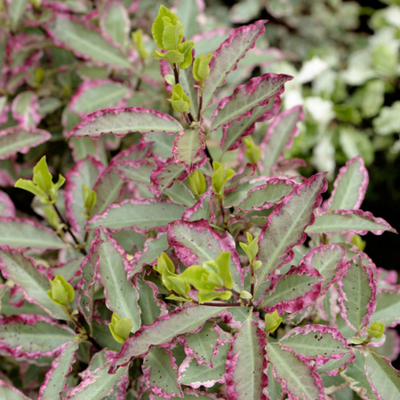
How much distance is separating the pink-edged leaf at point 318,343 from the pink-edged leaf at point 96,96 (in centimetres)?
72

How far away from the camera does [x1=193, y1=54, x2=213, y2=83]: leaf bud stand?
0.62 m

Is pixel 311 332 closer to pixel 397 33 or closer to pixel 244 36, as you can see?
pixel 244 36

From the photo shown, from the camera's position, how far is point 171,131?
65cm

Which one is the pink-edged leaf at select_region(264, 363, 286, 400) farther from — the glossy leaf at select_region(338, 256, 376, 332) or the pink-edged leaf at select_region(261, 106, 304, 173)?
the pink-edged leaf at select_region(261, 106, 304, 173)

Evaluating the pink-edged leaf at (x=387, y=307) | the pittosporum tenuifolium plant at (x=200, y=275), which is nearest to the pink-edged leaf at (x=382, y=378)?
the pittosporum tenuifolium plant at (x=200, y=275)

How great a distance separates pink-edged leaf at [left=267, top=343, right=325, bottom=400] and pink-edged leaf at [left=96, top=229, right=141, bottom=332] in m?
0.22

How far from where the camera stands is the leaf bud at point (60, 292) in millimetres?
641

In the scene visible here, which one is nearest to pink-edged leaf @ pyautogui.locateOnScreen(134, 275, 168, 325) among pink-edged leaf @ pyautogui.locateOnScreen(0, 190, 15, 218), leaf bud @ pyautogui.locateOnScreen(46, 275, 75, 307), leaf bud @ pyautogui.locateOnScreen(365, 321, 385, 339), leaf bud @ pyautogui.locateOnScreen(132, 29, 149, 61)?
leaf bud @ pyautogui.locateOnScreen(46, 275, 75, 307)

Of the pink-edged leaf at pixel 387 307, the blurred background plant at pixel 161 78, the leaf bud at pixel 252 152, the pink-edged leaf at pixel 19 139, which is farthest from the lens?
the blurred background plant at pixel 161 78

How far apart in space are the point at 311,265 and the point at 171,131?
295 millimetres

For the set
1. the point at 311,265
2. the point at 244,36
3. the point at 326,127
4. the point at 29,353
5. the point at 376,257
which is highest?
the point at 244,36

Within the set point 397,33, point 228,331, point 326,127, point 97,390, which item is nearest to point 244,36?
point 228,331

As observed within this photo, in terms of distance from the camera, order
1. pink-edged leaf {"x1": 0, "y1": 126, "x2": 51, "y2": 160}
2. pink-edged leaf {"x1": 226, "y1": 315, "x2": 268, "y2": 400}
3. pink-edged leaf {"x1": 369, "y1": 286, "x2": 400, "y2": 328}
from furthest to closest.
Answer: pink-edged leaf {"x1": 0, "y1": 126, "x2": 51, "y2": 160}, pink-edged leaf {"x1": 369, "y1": 286, "x2": 400, "y2": 328}, pink-edged leaf {"x1": 226, "y1": 315, "x2": 268, "y2": 400}

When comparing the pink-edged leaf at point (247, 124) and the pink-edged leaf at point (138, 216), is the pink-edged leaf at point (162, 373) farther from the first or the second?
the pink-edged leaf at point (247, 124)
